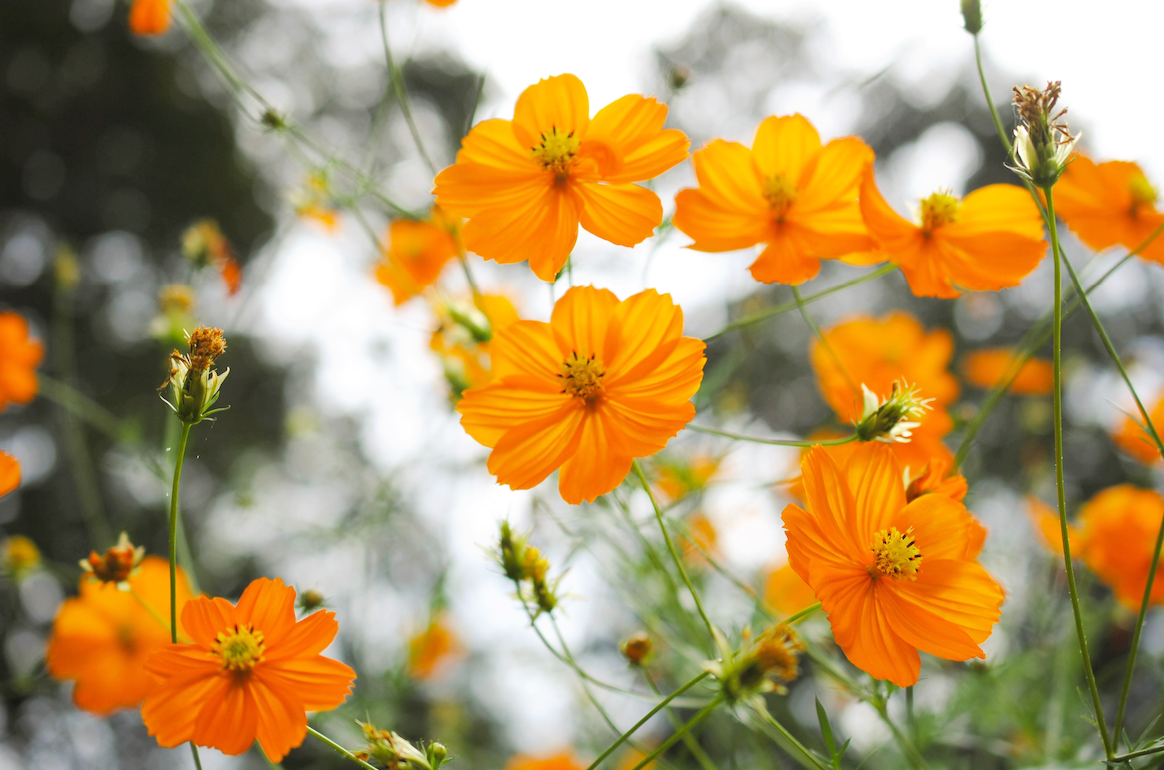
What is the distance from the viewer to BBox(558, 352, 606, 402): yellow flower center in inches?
20.6

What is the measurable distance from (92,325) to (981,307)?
3096mm

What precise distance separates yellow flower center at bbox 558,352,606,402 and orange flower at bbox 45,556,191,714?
50 centimetres

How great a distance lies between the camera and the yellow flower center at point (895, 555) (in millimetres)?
479

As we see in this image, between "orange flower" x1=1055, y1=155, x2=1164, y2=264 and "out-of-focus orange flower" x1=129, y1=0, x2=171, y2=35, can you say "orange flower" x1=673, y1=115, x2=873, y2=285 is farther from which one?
"out-of-focus orange flower" x1=129, y1=0, x2=171, y2=35

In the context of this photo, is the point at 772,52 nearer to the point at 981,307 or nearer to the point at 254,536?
the point at 981,307

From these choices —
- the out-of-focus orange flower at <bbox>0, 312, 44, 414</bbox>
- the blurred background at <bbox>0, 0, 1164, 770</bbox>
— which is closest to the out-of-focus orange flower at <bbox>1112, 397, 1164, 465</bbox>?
the blurred background at <bbox>0, 0, 1164, 770</bbox>

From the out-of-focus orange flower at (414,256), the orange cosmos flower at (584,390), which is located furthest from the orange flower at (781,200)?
the out-of-focus orange flower at (414,256)

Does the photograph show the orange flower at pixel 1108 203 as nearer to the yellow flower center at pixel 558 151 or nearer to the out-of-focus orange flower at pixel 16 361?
the yellow flower center at pixel 558 151

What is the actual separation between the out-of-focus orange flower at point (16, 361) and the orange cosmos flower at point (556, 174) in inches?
31.2

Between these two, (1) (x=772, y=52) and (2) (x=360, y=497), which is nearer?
(2) (x=360, y=497)

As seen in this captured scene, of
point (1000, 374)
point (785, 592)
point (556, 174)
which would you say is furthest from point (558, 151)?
point (1000, 374)

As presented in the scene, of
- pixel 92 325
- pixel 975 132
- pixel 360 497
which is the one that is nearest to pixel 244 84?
pixel 360 497

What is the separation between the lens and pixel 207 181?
304cm

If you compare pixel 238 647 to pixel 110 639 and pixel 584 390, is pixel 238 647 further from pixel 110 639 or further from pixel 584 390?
pixel 110 639
